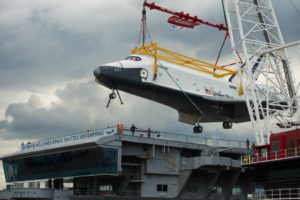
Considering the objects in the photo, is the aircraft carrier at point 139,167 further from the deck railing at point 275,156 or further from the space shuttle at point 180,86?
the deck railing at point 275,156

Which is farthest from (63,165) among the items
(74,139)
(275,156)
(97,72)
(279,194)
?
(279,194)

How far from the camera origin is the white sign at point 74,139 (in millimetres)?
72537

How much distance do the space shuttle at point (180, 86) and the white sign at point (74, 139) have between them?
32.5 feet

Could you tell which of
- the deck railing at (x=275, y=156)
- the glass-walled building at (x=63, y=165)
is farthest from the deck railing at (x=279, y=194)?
the glass-walled building at (x=63, y=165)

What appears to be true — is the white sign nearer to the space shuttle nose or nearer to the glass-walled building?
the glass-walled building

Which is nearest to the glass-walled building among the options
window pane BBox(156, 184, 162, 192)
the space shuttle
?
window pane BBox(156, 184, 162, 192)

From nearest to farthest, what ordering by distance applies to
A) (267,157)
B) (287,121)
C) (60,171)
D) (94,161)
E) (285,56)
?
(267,157) → (287,121) → (285,56) → (94,161) → (60,171)

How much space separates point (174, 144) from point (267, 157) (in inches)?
1364

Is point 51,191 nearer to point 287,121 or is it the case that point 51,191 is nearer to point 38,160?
point 38,160

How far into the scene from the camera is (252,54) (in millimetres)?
66750

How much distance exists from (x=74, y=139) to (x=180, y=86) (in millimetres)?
21086

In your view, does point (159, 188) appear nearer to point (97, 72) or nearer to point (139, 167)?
point (139, 167)

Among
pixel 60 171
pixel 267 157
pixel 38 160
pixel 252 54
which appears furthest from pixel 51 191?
pixel 267 157

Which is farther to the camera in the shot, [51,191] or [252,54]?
[51,191]
